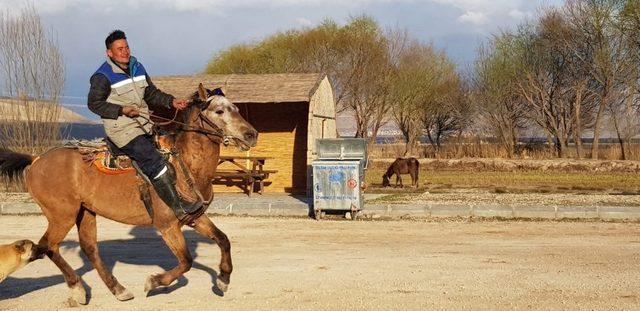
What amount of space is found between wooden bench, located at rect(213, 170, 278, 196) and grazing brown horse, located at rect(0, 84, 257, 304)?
1418 centimetres

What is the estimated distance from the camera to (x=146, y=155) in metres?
8.29

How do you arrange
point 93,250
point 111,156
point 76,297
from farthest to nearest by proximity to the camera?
point 93,250
point 76,297
point 111,156

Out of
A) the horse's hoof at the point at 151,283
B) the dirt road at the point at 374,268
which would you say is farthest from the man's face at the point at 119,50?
the dirt road at the point at 374,268

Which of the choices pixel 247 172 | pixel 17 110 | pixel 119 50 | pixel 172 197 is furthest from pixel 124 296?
pixel 17 110

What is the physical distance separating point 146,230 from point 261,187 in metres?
7.99

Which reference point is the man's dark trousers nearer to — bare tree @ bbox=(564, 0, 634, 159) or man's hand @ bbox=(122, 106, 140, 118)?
man's hand @ bbox=(122, 106, 140, 118)

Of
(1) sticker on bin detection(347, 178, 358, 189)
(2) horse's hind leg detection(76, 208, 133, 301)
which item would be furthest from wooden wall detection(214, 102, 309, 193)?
(2) horse's hind leg detection(76, 208, 133, 301)

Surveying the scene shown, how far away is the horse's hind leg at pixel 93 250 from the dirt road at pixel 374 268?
0.15 metres

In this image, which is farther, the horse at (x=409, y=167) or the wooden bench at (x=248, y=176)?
the horse at (x=409, y=167)

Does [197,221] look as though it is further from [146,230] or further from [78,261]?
[146,230]

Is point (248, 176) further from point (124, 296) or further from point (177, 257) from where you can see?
point (177, 257)

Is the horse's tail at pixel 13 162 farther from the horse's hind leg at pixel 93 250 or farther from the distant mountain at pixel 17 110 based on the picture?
the distant mountain at pixel 17 110

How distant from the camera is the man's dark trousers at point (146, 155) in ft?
27.1

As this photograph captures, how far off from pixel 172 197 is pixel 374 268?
382 centimetres
